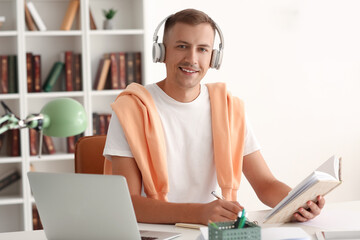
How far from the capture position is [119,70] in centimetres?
387

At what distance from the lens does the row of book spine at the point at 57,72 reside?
3763 millimetres

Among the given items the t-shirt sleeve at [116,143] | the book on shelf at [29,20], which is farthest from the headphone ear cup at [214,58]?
the book on shelf at [29,20]

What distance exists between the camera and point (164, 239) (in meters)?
1.52

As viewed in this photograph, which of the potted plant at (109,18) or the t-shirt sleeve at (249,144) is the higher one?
the potted plant at (109,18)

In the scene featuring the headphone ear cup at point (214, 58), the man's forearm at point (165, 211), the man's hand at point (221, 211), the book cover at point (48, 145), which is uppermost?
the headphone ear cup at point (214, 58)

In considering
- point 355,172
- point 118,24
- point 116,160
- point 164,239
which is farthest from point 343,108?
point 164,239

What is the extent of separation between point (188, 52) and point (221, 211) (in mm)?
669

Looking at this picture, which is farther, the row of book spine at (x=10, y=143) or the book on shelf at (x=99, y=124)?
the book on shelf at (x=99, y=124)

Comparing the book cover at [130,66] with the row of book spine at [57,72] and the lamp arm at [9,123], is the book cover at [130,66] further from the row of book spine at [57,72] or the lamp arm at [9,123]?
the lamp arm at [9,123]

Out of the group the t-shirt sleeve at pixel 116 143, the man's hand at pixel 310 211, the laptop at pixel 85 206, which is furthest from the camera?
the t-shirt sleeve at pixel 116 143

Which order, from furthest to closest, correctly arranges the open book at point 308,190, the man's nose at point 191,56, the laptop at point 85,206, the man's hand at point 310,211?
the man's nose at point 191,56
the man's hand at point 310,211
the open book at point 308,190
the laptop at point 85,206

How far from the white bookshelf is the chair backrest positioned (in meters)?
1.65

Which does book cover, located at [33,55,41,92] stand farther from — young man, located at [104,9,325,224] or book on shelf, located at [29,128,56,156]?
young man, located at [104,9,325,224]

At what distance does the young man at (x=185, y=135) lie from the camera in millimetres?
1973
